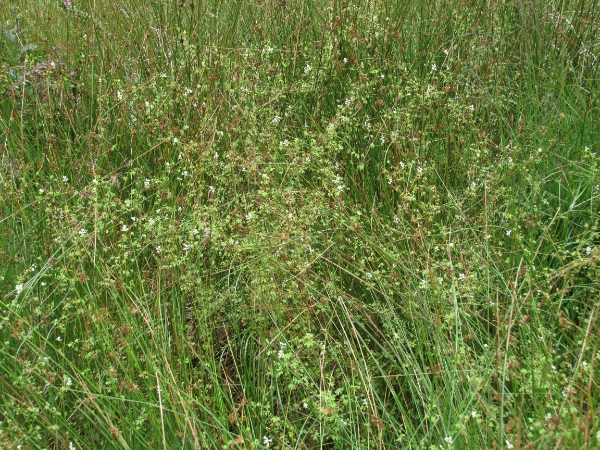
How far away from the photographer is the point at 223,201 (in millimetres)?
2152

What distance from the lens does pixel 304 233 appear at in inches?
69.8

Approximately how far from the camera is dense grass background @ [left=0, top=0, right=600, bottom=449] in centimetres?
144

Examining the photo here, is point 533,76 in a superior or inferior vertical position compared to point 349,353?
superior

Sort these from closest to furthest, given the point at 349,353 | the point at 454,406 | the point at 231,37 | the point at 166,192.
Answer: the point at 454,406 < the point at 349,353 < the point at 166,192 < the point at 231,37

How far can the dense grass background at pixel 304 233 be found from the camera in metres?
1.44

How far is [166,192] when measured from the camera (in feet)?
6.95

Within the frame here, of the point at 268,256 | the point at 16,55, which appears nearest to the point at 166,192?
the point at 268,256

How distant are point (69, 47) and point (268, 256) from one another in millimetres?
1807

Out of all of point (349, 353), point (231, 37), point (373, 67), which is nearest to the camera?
point (349, 353)

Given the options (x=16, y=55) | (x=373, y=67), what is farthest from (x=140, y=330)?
(x=16, y=55)

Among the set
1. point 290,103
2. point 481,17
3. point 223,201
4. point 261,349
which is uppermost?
point 481,17

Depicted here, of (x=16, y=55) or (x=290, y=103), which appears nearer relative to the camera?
(x=290, y=103)

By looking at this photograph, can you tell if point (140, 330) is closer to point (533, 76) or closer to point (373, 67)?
point (373, 67)

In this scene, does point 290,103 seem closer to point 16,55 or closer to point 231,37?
point 231,37
